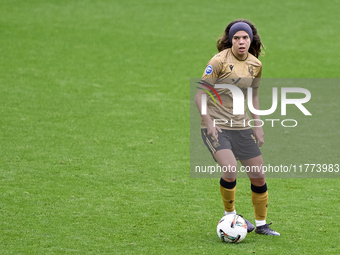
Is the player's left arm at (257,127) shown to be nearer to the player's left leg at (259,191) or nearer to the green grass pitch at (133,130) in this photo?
the player's left leg at (259,191)

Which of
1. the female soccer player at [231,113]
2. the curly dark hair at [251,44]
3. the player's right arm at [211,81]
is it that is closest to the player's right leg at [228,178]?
the female soccer player at [231,113]

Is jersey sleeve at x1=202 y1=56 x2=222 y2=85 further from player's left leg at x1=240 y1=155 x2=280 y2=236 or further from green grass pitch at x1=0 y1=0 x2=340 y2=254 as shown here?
green grass pitch at x1=0 y1=0 x2=340 y2=254

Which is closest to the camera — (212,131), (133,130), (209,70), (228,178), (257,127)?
(212,131)

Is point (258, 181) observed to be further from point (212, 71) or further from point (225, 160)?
point (212, 71)

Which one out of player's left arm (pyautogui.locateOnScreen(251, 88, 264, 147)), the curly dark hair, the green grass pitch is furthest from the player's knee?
the curly dark hair

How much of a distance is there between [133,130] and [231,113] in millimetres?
5836

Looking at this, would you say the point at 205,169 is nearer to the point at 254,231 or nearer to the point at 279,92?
the point at 254,231

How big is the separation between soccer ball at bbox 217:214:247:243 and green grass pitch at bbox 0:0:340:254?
0.11m

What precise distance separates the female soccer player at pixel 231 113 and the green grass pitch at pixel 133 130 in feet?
3.01

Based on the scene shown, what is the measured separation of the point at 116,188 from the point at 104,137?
9.74ft

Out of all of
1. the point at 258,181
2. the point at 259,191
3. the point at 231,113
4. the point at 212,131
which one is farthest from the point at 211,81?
the point at 259,191

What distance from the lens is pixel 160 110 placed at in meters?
14.1

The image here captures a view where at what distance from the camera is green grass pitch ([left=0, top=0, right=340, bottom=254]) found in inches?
289

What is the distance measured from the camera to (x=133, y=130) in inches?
494
